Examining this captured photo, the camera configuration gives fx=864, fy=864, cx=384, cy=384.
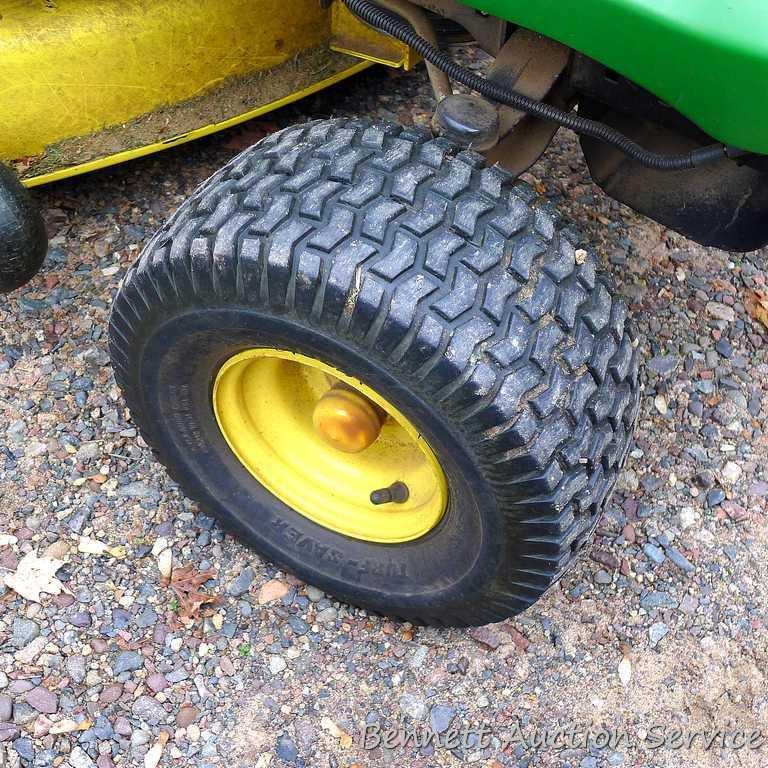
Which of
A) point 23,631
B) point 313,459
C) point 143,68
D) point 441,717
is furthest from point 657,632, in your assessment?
point 143,68

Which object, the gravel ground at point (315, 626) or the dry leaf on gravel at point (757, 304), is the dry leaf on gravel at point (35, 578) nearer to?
the gravel ground at point (315, 626)

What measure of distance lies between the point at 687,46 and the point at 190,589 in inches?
59.4

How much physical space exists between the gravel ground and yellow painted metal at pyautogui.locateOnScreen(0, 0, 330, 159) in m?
0.53

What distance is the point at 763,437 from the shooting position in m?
2.40

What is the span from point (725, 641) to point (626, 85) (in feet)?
4.18

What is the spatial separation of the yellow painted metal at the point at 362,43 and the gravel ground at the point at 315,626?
92cm

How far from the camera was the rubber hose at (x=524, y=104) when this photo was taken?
1.43 m

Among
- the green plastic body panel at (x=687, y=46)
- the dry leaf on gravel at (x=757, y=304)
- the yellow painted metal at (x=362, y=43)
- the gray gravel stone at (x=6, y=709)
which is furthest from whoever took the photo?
the dry leaf on gravel at (x=757, y=304)

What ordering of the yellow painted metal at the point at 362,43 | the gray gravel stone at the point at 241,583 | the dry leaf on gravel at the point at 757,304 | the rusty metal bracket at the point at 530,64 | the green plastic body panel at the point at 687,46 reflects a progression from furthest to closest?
the dry leaf on gravel at the point at 757,304 → the yellow painted metal at the point at 362,43 → the gray gravel stone at the point at 241,583 → the rusty metal bracket at the point at 530,64 → the green plastic body panel at the point at 687,46

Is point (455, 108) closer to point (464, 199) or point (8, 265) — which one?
Result: point (464, 199)

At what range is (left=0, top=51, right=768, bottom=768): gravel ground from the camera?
1.82 m

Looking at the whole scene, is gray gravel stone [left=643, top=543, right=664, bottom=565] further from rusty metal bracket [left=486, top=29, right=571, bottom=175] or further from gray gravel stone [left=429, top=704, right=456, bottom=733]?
rusty metal bracket [left=486, top=29, right=571, bottom=175]

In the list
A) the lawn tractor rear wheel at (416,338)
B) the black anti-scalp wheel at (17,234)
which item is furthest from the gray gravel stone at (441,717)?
the black anti-scalp wheel at (17,234)

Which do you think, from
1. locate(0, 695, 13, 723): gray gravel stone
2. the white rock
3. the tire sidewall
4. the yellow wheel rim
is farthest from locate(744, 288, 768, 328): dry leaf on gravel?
locate(0, 695, 13, 723): gray gravel stone
